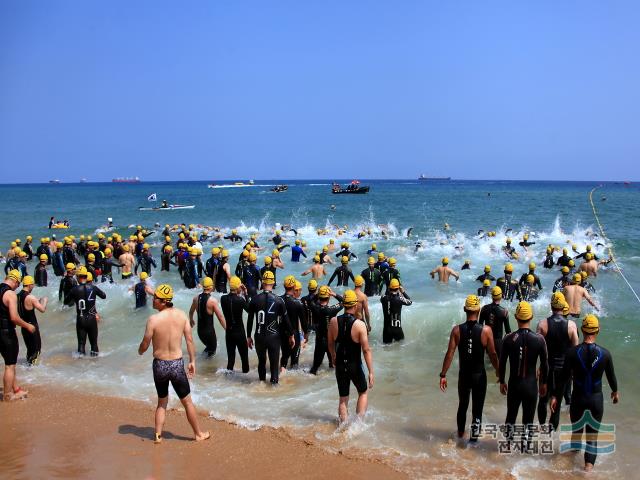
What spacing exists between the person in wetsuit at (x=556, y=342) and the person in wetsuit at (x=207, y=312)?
4.94 metres

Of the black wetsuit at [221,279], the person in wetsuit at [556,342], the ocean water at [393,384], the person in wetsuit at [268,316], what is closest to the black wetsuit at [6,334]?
the ocean water at [393,384]

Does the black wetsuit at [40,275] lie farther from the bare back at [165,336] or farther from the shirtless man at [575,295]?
the shirtless man at [575,295]

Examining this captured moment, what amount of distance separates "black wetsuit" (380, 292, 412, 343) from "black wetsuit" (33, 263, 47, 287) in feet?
35.6

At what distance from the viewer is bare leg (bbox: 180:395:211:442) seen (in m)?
5.77

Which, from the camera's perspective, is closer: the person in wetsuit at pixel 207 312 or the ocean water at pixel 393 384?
the ocean water at pixel 393 384

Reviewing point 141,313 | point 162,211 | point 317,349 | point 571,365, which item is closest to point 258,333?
point 317,349

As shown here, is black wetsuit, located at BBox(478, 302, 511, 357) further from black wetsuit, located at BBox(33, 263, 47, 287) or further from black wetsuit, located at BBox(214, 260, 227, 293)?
black wetsuit, located at BBox(33, 263, 47, 287)

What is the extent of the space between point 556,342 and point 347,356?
9.35 feet

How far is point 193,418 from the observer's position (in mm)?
5863

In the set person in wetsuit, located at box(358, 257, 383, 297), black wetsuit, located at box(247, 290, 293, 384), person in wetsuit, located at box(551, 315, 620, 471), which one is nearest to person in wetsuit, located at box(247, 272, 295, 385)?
black wetsuit, located at box(247, 290, 293, 384)

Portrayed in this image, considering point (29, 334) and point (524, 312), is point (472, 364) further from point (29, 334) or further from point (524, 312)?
point (29, 334)

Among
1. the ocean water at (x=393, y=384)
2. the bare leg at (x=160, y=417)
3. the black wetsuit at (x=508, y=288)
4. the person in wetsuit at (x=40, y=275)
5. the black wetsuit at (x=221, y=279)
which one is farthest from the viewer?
the person in wetsuit at (x=40, y=275)

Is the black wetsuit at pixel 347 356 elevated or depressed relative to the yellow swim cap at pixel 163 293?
depressed

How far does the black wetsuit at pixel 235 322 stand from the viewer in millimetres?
8367
